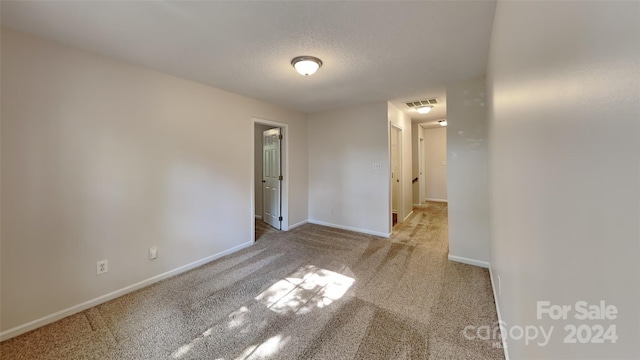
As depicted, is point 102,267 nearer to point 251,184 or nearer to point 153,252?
point 153,252

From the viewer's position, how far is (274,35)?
1.96 meters

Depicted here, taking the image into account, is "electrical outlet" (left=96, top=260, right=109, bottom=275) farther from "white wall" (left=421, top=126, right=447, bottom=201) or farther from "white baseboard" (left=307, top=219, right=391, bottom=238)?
"white wall" (left=421, top=126, right=447, bottom=201)

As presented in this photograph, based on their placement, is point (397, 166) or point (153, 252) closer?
point (153, 252)

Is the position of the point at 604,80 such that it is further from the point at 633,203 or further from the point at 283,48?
the point at 283,48

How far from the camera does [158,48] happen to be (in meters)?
2.15

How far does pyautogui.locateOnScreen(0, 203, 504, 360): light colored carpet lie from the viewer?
1.65m

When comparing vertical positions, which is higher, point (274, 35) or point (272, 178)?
point (274, 35)

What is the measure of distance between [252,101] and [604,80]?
149 inches

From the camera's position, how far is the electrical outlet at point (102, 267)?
2.21 metres

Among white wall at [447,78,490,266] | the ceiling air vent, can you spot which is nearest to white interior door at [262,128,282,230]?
the ceiling air vent

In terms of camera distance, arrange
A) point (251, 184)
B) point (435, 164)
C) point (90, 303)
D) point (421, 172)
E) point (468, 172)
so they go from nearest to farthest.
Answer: point (90, 303), point (468, 172), point (251, 184), point (421, 172), point (435, 164)

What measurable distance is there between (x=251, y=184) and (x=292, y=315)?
2195 millimetres

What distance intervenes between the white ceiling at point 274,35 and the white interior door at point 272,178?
170cm

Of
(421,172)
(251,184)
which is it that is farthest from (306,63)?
(421,172)
